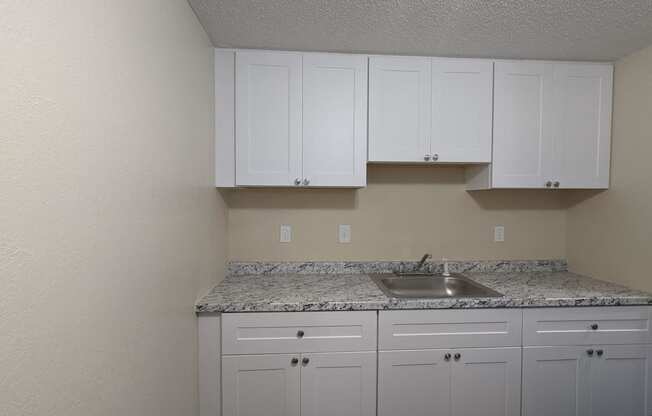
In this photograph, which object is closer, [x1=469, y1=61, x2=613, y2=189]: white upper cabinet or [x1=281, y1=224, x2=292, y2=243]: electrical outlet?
[x1=469, y1=61, x2=613, y2=189]: white upper cabinet

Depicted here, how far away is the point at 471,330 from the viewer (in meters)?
1.62

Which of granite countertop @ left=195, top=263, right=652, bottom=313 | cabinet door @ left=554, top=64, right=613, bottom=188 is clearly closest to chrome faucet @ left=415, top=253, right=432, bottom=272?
granite countertop @ left=195, top=263, right=652, bottom=313

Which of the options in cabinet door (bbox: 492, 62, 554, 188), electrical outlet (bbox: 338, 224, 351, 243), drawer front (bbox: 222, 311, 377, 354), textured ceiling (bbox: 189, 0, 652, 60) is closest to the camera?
textured ceiling (bbox: 189, 0, 652, 60)

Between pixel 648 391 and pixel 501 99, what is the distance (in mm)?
1789

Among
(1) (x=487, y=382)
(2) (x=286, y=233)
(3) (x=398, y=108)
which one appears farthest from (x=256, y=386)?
(3) (x=398, y=108)

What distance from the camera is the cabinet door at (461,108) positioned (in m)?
1.88

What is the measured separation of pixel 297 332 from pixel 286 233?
0.76 m

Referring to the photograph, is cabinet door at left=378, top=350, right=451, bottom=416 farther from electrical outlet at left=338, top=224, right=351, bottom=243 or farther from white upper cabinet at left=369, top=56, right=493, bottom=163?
white upper cabinet at left=369, top=56, right=493, bottom=163

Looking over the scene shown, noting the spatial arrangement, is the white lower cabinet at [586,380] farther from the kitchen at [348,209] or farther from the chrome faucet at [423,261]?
the chrome faucet at [423,261]

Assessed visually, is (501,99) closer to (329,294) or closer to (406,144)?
(406,144)

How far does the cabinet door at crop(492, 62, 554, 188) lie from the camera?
1898 mm

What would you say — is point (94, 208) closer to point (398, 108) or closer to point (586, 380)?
point (398, 108)

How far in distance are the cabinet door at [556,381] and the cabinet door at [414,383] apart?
1.43 feet

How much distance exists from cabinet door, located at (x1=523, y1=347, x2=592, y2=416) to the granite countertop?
0.88 ft
